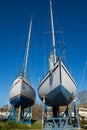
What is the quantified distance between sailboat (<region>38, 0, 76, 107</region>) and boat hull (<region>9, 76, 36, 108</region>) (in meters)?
6.21

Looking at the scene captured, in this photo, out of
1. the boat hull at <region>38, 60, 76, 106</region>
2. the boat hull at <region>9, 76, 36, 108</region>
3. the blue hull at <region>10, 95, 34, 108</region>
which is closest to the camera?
the boat hull at <region>38, 60, 76, 106</region>

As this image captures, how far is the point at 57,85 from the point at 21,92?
9551 mm

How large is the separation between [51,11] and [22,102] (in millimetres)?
13766

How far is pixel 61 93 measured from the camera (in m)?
18.7

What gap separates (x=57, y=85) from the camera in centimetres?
1831

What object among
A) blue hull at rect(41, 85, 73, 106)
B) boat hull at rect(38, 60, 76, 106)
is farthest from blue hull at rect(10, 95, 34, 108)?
boat hull at rect(38, 60, 76, 106)

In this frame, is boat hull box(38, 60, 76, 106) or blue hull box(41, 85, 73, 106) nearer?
boat hull box(38, 60, 76, 106)

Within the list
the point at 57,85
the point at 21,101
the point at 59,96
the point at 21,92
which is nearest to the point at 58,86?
the point at 57,85

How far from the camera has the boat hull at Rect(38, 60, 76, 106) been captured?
1831 centimetres

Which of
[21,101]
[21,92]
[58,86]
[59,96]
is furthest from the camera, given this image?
[21,101]

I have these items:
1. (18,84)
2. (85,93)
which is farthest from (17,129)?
(85,93)

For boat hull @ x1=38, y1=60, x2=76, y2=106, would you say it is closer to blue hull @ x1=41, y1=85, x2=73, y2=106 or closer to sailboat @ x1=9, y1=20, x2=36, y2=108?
blue hull @ x1=41, y1=85, x2=73, y2=106

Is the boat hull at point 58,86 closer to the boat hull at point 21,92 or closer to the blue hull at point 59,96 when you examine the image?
the blue hull at point 59,96

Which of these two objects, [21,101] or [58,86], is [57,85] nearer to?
[58,86]
